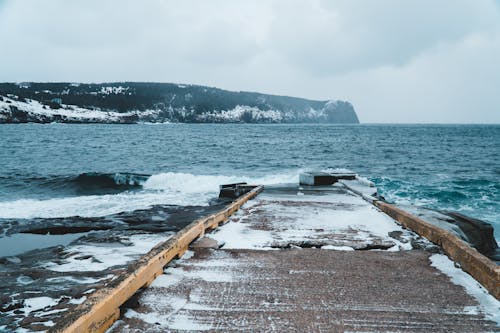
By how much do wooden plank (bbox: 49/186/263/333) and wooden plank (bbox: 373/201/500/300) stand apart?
8.87 feet

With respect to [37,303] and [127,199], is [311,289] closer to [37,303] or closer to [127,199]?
[37,303]

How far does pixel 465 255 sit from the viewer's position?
343 cm

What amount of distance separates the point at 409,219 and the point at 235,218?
8.73ft

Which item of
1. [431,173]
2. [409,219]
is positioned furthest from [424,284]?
[431,173]

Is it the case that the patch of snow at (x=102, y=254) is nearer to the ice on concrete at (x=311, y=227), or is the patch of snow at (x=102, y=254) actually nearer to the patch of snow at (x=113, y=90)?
the ice on concrete at (x=311, y=227)

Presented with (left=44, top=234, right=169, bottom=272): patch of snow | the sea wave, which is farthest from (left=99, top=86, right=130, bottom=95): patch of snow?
(left=44, top=234, right=169, bottom=272): patch of snow

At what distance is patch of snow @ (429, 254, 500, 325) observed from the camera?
256 cm

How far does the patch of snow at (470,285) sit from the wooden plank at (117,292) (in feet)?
7.94

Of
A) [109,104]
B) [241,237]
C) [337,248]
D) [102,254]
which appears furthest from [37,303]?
[109,104]

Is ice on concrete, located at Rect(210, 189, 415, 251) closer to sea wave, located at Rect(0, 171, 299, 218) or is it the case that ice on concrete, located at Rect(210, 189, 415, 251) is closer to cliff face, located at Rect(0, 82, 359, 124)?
sea wave, located at Rect(0, 171, 299, 218)

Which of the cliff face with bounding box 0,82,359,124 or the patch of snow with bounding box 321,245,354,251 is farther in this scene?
the cliff face with bounding box 0,82,359,124

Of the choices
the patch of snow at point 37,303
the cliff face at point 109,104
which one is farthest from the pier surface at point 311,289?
the cliff face at point 109,104

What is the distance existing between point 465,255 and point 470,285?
1.59ft

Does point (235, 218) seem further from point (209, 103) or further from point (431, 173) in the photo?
point (209, 103)
